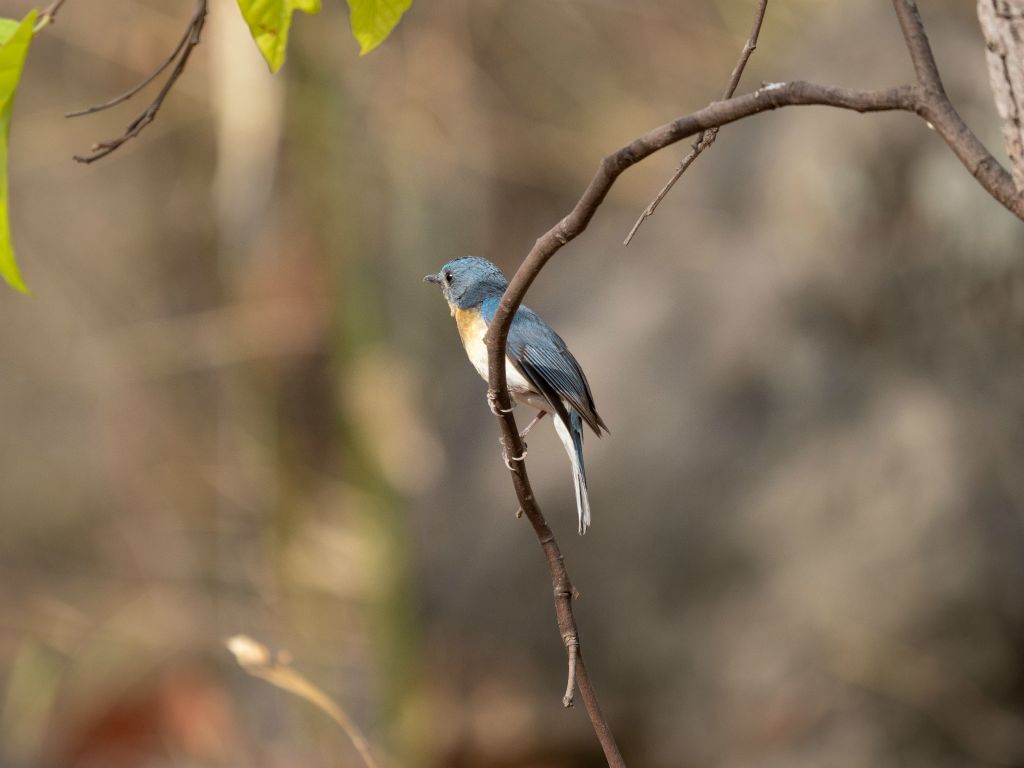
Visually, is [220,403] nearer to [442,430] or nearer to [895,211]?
[442,430]

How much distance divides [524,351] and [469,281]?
21 cm

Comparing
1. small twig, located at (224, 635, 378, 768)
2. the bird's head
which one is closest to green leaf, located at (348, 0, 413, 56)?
small twig, located at (224, 635, 378, 768)

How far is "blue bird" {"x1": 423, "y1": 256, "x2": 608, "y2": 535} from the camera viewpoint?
254 cm

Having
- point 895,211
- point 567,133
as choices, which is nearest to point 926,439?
point 895,211

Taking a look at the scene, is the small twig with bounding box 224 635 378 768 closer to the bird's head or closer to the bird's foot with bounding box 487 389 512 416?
the bird's foot with bounding box 487 389 512 416

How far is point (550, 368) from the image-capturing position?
254 cm

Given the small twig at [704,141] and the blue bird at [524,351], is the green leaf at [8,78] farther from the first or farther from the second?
the blue bird at [524,351]

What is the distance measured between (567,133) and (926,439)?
11.3 feet

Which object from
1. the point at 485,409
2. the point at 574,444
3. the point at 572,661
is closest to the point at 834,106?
the point at 572,661

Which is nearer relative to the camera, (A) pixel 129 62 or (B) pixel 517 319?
(B) pixel 517 319

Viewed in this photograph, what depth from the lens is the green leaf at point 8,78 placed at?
131cm

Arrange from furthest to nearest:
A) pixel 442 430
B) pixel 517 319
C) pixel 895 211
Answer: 1. pixel 442 430
2. pixel 895 211
3. pixel 517 319

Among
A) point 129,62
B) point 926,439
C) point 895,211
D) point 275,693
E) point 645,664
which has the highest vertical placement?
point 129,62

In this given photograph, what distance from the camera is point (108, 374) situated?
7414 mm
